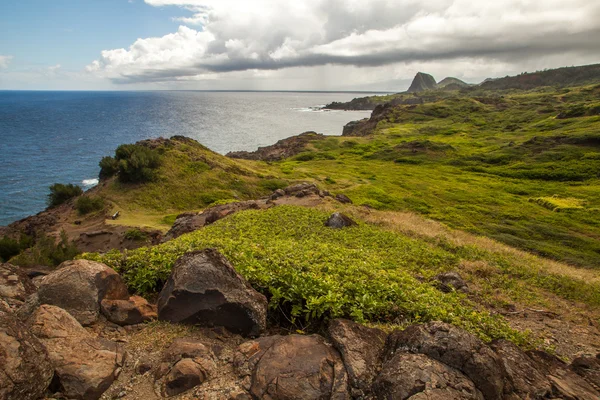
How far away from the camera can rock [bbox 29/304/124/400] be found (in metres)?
6.31

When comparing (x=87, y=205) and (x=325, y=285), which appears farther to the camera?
(x=87, y=205)

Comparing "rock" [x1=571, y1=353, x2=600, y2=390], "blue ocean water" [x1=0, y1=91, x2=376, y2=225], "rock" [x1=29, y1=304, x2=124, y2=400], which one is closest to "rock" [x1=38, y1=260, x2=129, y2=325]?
"rock" [x1=29, y1=304, x2=124, y2=400]

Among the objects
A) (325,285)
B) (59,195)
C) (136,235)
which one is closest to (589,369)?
(325,285)

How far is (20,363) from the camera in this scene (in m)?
5.60

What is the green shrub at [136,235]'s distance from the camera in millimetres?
31344

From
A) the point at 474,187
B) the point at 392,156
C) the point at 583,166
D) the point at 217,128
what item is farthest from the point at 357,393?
the point at 217,128

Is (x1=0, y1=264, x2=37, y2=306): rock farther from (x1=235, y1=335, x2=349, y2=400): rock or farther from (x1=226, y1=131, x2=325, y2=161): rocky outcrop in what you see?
(x1=226, y1=131, x2=325, y2=161): rocky outcrop

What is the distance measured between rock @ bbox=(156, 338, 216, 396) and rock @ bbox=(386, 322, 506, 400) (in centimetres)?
383

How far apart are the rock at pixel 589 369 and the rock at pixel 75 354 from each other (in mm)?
9878

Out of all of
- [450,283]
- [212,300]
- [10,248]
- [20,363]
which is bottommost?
[10,248]

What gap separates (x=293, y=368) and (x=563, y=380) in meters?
5.68

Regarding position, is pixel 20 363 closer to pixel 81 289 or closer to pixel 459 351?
pixel 81 289

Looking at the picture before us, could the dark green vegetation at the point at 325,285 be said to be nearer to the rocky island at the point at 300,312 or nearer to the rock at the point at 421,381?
the rocky island at the point at 300,312

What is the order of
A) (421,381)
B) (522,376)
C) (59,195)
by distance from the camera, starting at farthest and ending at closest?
(59,195) → (522,376) → (421,381)
